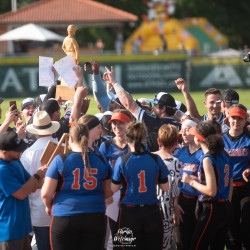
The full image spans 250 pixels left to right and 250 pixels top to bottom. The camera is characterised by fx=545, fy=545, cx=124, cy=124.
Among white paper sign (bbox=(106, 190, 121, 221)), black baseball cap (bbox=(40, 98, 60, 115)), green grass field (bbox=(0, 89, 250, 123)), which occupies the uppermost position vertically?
black baseball cap (bbox=(40, 98, 60, 115))

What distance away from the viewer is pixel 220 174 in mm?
5746

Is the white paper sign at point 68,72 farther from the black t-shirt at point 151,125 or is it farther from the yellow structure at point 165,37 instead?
the yellow structure at point 165,37

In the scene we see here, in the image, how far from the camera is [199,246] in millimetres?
5852

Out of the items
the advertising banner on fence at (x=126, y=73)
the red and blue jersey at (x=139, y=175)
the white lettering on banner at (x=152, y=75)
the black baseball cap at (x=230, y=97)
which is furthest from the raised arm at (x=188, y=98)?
the white lettering on banner at (x=152, y=75)

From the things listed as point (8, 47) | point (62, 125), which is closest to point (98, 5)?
point (8, 47)

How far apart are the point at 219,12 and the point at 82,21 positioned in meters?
15.6

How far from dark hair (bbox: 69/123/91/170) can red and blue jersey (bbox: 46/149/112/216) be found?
0.05 meters

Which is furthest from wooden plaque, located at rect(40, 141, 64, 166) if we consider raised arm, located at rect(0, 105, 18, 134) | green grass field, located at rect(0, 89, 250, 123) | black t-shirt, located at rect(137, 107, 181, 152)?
green grass field, located at rect(0, 89, 250, 123)

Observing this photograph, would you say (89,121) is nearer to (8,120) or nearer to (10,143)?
(10,143)

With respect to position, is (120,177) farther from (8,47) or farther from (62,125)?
(8,47)

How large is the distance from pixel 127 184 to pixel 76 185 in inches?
22.2

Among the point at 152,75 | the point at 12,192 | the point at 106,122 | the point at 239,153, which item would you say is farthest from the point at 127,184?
the point at 152,75

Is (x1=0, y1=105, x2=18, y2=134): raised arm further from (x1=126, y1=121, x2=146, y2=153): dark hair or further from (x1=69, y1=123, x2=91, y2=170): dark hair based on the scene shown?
(x1=126, y1=121, x2=146, y2=153): dark hair

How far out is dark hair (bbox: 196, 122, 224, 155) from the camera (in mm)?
5762
